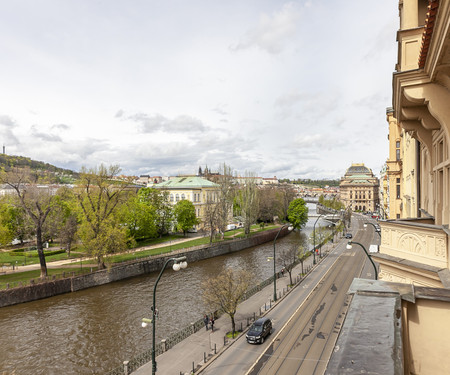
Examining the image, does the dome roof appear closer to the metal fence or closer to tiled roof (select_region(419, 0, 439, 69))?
the metal fence

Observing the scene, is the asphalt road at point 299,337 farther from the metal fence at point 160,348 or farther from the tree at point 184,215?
the tree at point 184,215

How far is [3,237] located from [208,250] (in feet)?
88.5

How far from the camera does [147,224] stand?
172 feet

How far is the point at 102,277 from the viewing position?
34000 mm

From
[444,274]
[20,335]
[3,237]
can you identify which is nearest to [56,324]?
[20,335]

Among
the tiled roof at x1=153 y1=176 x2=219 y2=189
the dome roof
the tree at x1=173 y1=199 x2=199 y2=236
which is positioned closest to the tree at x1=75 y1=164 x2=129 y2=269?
the tree at x1=173 y1=199 x2=199 y2=236

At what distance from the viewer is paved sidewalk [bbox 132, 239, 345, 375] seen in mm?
16359

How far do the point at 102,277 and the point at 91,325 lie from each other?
11.1m

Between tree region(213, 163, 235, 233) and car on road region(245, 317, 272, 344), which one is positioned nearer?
car on road region(245, 317, 272, 344)

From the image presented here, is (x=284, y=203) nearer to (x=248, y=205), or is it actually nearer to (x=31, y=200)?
(x=248, y=205)

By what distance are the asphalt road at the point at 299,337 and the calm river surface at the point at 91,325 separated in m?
6.27

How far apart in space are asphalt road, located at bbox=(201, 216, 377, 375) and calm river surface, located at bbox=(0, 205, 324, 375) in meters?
6.27

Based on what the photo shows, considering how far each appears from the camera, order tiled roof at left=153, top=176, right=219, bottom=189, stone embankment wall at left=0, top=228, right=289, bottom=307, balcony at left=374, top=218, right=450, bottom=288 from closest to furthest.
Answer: balcony at left=374, top=218, right=450, bottom=288, stone embankment wall at left=0, top=228, right=289, bottom=307, tiled roof at left=153, top=176, right=219, bottom=189

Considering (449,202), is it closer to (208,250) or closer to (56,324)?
(56,324)
